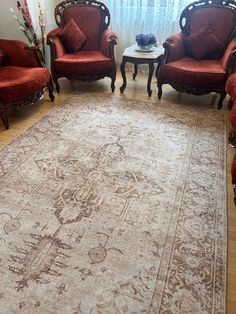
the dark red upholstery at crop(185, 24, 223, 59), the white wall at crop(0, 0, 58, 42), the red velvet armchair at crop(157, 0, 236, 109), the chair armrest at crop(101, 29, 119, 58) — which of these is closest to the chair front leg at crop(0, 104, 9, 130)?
the white wall at crop(0, 0, 58, 42)

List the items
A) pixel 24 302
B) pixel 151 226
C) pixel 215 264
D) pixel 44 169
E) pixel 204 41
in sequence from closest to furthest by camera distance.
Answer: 1. pixel 24 302
2. pixel 215 264
3. pixel 151 226
4. pixel 44 169
5. pixel 204 41

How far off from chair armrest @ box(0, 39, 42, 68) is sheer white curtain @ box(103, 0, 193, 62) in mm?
1763

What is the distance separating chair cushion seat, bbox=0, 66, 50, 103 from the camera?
8.93ft

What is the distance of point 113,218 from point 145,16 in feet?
11.4

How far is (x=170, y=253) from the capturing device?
163cm

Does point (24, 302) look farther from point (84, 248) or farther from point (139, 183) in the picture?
point (139, 183)

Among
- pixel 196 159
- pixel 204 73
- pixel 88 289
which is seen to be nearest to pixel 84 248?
pixel 88 289

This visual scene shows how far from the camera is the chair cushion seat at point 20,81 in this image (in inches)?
107

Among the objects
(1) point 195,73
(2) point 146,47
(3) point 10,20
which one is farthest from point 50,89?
(1) point 195,73

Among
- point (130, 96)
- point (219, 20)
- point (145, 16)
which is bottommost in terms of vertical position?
point (130, 96)

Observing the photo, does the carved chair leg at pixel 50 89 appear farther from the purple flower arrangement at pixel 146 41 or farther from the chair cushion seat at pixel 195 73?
the chair cushion seat at pixel 195 73

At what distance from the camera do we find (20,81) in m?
2.82

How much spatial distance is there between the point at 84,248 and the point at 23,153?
1.21 meters

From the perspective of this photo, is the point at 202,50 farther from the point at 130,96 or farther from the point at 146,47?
the point at 130,96
